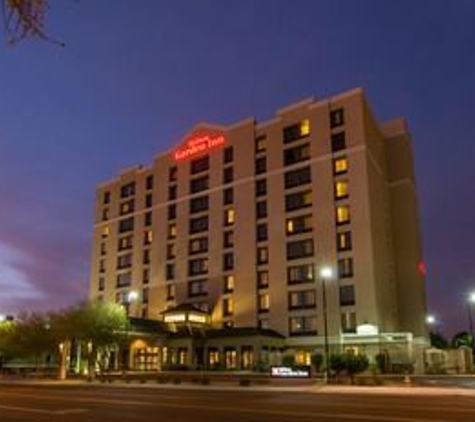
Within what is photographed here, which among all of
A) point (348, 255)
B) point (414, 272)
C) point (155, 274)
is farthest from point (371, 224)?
point (155, 274)

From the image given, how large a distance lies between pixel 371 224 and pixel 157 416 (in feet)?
174

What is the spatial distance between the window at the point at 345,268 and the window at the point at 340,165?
37.1 feet

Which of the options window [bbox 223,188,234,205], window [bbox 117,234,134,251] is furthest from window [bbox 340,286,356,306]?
window [bbox 117,234,134,251]

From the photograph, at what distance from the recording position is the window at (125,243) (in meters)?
94.3

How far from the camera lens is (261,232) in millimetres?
77125

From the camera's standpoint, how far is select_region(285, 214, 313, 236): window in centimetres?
7269

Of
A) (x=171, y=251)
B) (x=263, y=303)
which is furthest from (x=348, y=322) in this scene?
(x=171, y=251)

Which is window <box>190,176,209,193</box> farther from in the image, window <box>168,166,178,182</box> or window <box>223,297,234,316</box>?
window <box>223,297,234,316</box>

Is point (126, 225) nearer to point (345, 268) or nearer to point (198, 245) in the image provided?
point (198, 245)

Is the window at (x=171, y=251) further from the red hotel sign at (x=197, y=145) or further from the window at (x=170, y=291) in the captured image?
the red hotel sign at (x=197, y=145)

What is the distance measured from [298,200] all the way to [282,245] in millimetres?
6282

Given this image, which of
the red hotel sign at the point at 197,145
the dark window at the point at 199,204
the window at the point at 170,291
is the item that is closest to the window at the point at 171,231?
the dark window at the point at 199,204

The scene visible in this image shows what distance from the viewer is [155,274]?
87.8 metres

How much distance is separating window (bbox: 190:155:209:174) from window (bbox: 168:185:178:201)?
4173 millimetres
